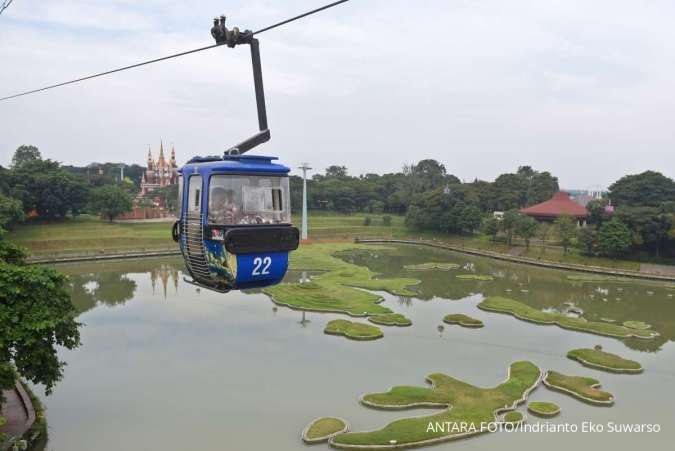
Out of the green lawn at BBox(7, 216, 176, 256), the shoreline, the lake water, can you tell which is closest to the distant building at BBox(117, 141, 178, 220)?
the green lawn at BBox(7, 216, 176, 256)

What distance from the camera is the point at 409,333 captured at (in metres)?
29.2

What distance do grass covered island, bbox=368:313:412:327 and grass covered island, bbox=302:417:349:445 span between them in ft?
42.0

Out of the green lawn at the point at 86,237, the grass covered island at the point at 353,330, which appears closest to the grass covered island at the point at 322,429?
the grass covered island at the point at 353,330

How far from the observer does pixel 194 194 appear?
8.89 m

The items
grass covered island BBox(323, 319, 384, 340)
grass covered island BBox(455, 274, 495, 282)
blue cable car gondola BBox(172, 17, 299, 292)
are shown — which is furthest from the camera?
grass covered island BBox(455, 274, 495, 282)

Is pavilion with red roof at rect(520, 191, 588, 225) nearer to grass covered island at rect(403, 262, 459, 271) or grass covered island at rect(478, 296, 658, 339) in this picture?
grass covered island at rect(403, 262, 459, 271)

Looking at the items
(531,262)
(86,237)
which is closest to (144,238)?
(86,237)

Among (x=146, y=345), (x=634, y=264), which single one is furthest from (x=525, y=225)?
(x=146, y=345)

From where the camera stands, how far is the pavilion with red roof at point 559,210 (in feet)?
218

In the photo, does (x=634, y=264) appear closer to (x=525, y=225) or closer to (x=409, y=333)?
(x=525, y=225)

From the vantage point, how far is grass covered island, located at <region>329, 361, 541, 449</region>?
674 inches

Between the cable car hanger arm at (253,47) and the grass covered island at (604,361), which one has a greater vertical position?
the cable car hanger arm at (253,47)

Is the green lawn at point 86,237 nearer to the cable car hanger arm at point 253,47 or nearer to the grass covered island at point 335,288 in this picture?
the grass covered island at point 335,288

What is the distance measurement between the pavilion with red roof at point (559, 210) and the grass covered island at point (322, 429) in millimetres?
55241
